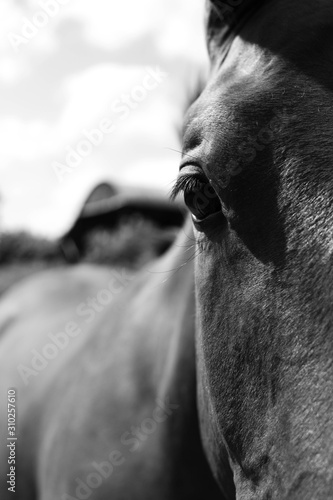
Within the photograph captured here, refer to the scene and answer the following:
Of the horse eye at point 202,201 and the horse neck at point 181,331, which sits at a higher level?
the horse eye at point 202,201

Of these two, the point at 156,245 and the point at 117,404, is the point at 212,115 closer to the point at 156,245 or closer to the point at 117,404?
the point at 117,404

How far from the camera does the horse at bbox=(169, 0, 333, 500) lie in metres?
1.44

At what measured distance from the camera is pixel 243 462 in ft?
5.80

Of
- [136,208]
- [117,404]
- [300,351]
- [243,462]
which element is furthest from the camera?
[136,208]

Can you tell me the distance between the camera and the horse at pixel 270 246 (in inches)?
56.6

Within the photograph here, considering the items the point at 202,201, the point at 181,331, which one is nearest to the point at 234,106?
the point at 202,201

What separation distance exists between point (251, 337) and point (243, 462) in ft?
1.10

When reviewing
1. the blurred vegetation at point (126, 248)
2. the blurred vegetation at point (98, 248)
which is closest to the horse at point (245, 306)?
the blurred vegetation at point (98, 248)

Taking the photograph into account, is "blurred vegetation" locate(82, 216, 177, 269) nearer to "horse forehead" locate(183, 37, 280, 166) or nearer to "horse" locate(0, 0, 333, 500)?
"horse" locate(0, 0, 333, 500)

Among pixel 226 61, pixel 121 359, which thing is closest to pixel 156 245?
pixel 121 359

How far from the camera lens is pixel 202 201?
1937 mm

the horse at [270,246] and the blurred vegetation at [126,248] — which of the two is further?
the blurred vegetation at [126,248]

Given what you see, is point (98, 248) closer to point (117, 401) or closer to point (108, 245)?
point (108, 245)

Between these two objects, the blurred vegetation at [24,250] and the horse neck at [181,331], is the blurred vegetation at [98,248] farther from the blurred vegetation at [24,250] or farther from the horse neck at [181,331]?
the horse neck at [181,331]
